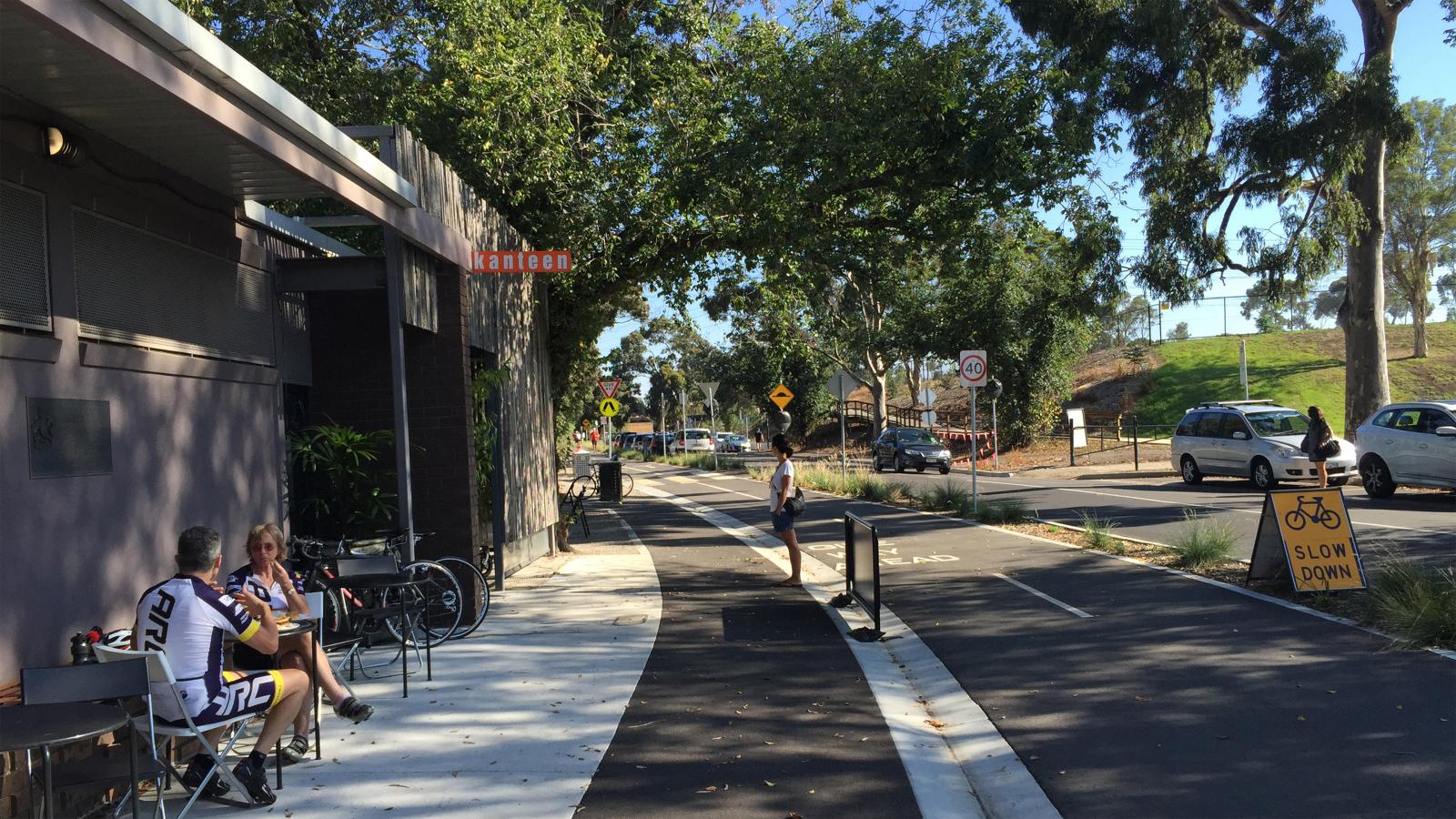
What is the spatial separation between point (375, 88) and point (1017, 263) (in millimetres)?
29775

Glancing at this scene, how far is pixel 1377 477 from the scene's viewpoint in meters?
17.5

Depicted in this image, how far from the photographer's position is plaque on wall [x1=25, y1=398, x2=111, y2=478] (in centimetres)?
500

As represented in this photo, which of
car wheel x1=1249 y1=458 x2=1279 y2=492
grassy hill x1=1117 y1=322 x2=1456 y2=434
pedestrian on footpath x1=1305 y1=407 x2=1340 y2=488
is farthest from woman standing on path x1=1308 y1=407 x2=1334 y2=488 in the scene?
grassy hill x1=1117 y1=322 x2=1456 y2=434

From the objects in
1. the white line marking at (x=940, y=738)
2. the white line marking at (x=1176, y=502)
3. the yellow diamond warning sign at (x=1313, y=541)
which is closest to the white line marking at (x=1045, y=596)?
the white line marking at (x=940, y=738)

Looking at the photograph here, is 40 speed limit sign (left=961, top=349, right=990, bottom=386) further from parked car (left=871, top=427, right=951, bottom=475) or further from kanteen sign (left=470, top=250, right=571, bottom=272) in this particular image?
parked car (left=871, top=427, right=951, bottom=475)

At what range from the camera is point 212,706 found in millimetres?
4645

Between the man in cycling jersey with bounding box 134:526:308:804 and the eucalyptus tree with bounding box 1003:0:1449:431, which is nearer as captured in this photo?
the man in cycling jersey with bounding box 134:526:308:804

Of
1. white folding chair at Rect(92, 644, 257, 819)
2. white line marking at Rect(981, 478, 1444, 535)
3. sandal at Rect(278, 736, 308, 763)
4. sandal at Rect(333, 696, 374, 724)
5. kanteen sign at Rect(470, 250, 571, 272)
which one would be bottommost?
white line marking at Rect(981, 478, 1444, 535)

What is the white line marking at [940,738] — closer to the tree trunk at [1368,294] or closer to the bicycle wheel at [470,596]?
the bicycle wheel at [470,596]

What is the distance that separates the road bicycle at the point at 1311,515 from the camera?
9219mm

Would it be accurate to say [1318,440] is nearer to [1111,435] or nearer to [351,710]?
[351,710]

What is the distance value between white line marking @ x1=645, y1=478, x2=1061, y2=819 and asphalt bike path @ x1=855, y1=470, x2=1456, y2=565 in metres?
5.56

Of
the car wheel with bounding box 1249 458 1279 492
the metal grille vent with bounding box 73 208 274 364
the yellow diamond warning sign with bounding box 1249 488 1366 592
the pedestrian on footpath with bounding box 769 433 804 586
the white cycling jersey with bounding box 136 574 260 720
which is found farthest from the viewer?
the car wheel with bounding box 1249 458 1279 492

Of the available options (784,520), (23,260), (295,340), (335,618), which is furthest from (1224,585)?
(23,260)
